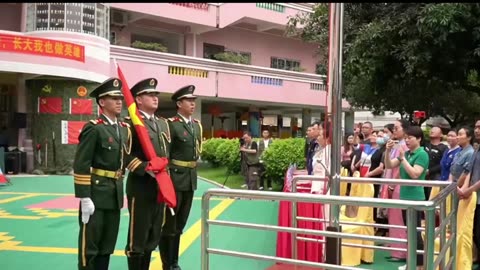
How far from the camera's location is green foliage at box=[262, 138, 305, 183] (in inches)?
361

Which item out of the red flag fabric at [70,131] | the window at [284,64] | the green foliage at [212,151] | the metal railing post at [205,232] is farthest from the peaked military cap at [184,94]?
the window at [284,64]

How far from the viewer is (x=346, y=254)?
14.4 feet

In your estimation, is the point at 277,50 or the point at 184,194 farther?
the point at 277,50

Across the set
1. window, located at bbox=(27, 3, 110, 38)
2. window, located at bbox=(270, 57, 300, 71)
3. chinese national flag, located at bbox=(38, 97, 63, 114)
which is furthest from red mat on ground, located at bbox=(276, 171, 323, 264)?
window, located at bbox=(270, 57, 300, 71)

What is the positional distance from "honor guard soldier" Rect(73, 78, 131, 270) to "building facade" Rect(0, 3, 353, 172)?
10.0 feet

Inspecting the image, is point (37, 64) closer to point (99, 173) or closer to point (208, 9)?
point (208, 9)

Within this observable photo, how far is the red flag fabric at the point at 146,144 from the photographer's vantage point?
3465mm

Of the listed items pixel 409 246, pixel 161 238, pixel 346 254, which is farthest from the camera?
pixel 346 254

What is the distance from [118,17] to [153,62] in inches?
106

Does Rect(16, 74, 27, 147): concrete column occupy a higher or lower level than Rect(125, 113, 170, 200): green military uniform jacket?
higher

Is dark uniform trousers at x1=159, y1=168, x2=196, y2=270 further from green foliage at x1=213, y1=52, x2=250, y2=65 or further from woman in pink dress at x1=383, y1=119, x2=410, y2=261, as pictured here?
green foliage at x1=213, y1=52, x2=250, y2=65

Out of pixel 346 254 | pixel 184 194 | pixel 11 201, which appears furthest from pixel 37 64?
pixel 346 254

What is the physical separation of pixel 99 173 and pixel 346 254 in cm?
230

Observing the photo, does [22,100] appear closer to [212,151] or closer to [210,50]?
[212,151]
